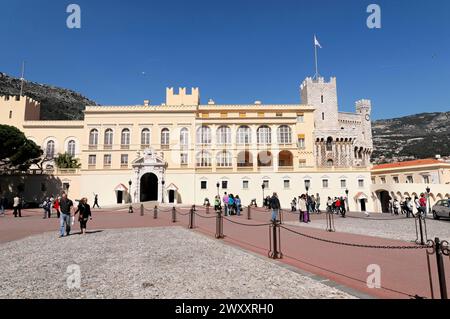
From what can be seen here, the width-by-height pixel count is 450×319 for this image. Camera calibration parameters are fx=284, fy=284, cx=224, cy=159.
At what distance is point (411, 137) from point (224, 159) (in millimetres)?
142053

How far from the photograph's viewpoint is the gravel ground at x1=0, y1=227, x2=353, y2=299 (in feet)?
17.8

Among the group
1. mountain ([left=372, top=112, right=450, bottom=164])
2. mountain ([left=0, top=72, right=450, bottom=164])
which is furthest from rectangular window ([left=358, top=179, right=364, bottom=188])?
mountain ([left=0, top=72, right=450, bottom=164])

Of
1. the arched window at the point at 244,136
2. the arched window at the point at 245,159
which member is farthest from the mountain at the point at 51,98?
the arched window at the point at 245,159

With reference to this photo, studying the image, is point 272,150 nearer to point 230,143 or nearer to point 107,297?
point 230,143

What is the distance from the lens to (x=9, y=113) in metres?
47.0

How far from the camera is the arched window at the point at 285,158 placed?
149 ft

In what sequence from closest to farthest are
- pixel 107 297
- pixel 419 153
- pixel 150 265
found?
pixel 107 297 < pixel 150 265 < pixel 419 153

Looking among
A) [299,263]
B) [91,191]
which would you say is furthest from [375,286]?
[91,191]

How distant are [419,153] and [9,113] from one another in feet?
448

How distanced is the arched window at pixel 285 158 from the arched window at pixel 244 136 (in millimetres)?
5795

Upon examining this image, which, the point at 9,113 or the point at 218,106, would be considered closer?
the point at 9,113

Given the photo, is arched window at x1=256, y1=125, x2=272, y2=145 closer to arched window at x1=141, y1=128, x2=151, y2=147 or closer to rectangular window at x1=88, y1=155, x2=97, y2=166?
arched window at x1=141, y1=128, x2=151, y2=147

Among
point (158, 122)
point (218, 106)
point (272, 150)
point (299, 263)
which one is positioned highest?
point (218, 106)

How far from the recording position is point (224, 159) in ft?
145
